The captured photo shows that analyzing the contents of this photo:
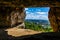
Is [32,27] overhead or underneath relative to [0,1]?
underneath

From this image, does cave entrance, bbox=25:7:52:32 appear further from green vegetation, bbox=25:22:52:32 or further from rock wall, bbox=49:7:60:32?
rock wall, bbox=49:7:60:32

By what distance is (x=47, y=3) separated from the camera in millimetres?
2395

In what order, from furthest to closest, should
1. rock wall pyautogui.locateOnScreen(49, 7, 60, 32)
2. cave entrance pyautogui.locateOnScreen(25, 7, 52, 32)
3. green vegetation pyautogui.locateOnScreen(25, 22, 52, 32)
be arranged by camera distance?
cave entrance pyautogui.locateOnScreen(25, 7, 52, 32), green vegetation pyautogui.locateOnScreen(25, 22, 52, 32), rock wall pyautogui.locateOnScreen(49, 7, 60, 32)

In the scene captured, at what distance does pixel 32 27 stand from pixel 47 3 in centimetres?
573

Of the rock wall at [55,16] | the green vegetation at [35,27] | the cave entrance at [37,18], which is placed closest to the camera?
the rock wall at [55,16]

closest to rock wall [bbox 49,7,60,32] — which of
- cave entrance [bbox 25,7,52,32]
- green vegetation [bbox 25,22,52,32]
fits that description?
green vegetation [bbox 25,22,52,32]

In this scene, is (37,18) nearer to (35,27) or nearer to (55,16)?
(35,27)

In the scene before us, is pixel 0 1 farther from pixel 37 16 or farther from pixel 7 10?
pixel 37 16

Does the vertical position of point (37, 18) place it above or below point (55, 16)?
below

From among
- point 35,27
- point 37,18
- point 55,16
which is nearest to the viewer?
point 55,16

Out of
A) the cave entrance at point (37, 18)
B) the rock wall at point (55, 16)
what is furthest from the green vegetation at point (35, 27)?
the rock wall at point (55, 16)

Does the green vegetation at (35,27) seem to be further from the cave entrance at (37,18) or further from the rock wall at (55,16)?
the rock wall at (55,16)

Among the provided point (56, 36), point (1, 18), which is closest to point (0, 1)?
point (56, 36)

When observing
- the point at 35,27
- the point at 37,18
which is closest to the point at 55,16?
the point at 35,27
